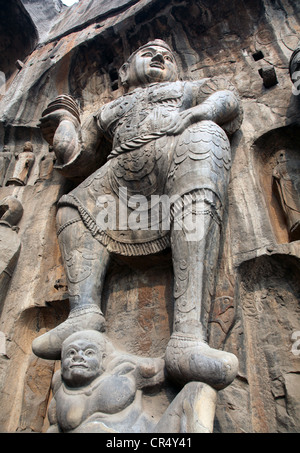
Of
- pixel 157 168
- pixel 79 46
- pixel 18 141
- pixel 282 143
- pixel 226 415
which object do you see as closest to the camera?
pixel 226 415

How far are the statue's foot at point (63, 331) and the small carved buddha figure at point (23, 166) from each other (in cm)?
239

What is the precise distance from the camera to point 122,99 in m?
3.87

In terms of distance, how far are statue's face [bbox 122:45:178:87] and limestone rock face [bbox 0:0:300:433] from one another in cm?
83

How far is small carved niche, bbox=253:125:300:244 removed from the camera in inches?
130

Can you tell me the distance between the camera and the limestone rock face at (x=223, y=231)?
270cm

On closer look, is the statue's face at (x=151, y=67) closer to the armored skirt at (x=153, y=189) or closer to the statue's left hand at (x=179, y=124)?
the statue's left hand at (x=179, y=124)

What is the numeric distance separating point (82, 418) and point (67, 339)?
0.52m

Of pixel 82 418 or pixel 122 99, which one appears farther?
pixel 122 99

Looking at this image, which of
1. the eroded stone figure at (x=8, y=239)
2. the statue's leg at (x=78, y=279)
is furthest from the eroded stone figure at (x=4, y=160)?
the statue's leg at (x=78, y=279)

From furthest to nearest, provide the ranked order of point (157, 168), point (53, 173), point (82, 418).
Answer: point (53, 173) < point (157, 168) < point (82, 418)

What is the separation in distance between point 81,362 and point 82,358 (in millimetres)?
26

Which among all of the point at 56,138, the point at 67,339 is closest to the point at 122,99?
the point at 56,138

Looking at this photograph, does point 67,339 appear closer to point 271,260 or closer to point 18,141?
point 271,260

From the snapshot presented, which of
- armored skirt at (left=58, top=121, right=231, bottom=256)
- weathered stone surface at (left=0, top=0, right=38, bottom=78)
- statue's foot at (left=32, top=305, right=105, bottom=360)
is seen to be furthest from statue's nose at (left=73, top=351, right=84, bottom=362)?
weathered stone surface at (left=0, top=0, right=38, bottom=78)
